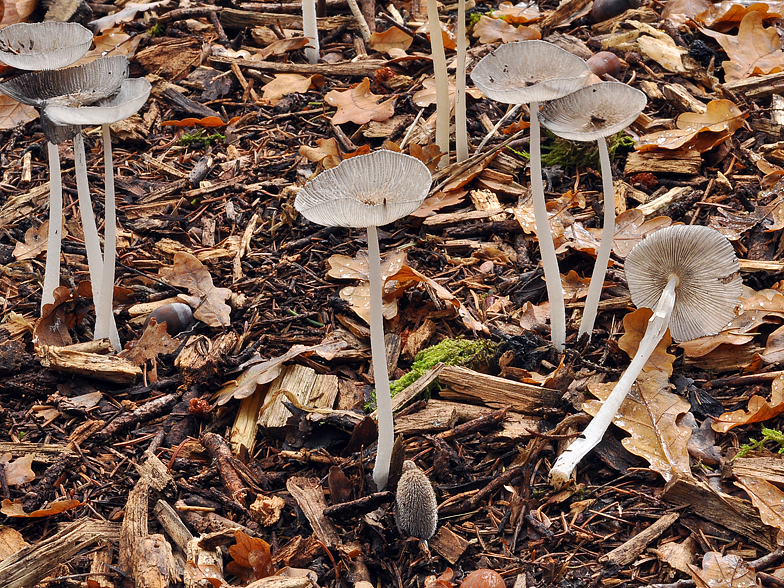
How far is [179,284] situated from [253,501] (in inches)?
55.0

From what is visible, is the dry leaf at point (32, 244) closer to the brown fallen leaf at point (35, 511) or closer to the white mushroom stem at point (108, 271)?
the white mushroom stem at point (108, 271)

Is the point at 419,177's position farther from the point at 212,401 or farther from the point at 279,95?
the point at 279,95

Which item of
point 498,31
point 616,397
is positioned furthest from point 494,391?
point 498,31

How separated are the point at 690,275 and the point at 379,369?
4.55 ft

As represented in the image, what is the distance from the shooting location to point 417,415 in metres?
2.99

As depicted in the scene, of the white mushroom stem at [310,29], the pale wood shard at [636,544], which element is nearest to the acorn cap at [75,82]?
the white mushroom stem at [310,29]

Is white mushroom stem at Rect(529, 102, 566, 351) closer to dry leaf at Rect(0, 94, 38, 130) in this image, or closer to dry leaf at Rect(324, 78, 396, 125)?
dry leaf at Rect(324, 78, 396, 125)

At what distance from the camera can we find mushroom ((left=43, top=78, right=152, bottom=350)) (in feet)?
8.76

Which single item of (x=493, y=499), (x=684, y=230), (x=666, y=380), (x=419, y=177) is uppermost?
(x=419, y=177)

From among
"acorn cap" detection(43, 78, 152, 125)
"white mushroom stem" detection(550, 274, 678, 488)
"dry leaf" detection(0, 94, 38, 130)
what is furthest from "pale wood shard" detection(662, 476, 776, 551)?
"dry leaf" detection(0, 94, 38, 130)

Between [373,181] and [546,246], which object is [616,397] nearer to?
[546,246]

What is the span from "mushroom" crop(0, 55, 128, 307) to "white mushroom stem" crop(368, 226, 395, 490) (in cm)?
149

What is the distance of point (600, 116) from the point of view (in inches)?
113

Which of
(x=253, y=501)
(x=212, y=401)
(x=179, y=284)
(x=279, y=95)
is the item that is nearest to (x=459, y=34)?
(x=279, y=95)
